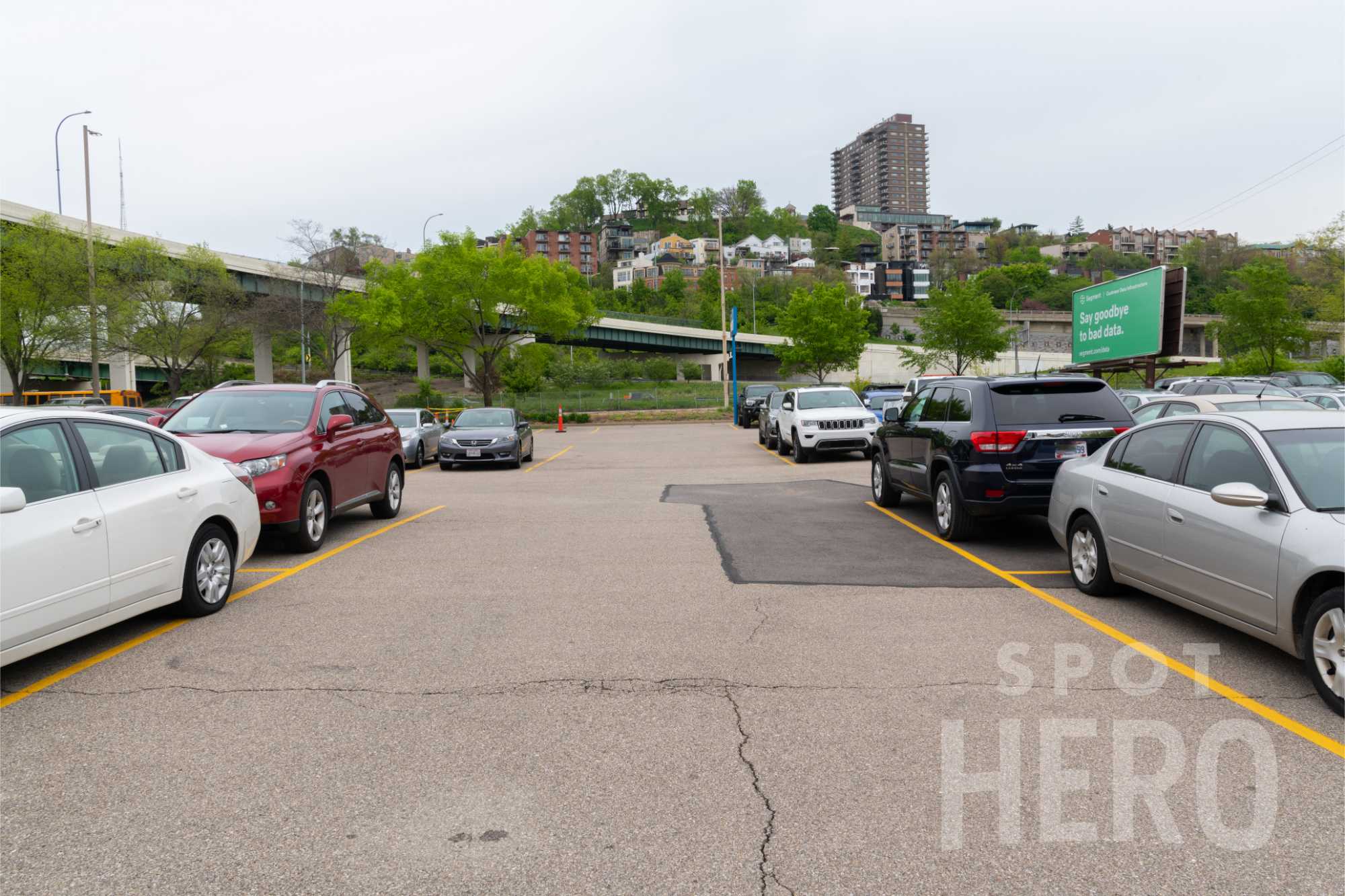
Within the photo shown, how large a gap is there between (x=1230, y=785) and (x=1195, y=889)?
938mm

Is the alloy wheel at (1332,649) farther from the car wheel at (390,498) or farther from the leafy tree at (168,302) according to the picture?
the leafy tree at (168,302)

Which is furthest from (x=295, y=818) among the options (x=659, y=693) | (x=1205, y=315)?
(x=1205, y=315)

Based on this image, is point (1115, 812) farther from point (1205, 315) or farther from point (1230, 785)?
point (1205, 315)

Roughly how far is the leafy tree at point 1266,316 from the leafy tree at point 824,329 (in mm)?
22254

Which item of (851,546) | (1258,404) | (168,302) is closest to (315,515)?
(851,546)

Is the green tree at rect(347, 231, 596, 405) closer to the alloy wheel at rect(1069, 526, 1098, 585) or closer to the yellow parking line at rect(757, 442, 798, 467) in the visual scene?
the yellow parking line at rect(757, 442, 798, 467)

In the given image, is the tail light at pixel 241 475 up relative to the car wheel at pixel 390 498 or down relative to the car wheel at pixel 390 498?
up

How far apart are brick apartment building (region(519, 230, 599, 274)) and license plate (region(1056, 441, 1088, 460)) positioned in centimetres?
16186

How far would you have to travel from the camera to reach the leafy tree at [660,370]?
93.5m


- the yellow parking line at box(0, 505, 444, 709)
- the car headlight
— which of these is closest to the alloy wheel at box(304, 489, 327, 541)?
the yellow parking line at box(0, 505, 444, 709)

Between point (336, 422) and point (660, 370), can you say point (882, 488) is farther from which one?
point (660, 370)

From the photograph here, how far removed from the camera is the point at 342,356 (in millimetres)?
62594

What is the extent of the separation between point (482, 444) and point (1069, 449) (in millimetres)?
14697

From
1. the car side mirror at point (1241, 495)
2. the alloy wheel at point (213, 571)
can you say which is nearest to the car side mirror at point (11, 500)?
the alloy wheel at point (213, 571)
